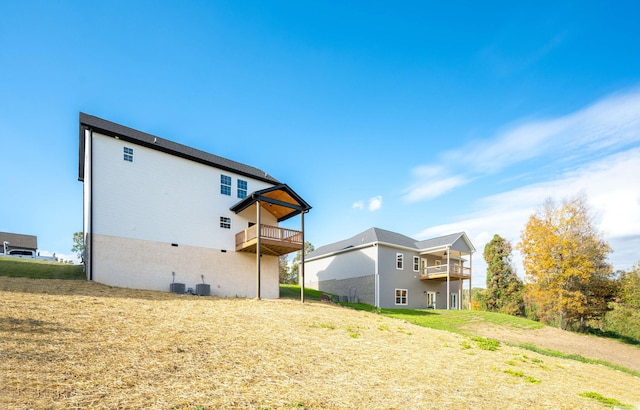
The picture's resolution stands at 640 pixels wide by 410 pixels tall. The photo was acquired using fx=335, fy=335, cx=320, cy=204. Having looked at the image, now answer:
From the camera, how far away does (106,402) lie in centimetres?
467

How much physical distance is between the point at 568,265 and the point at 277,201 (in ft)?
79.4

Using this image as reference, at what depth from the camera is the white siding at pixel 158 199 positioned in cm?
1633

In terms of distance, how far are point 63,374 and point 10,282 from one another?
36.0ft

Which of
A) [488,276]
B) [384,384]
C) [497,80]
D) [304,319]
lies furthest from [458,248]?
[384,384]

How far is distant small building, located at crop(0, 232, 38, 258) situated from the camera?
119 feet

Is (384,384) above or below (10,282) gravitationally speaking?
below

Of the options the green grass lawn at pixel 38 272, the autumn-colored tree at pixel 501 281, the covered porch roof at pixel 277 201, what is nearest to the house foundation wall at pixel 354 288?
the covered porch roof at pixel 277 201

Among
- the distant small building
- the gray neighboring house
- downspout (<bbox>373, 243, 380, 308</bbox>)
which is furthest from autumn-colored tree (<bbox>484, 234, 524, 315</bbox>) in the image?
the distant small building

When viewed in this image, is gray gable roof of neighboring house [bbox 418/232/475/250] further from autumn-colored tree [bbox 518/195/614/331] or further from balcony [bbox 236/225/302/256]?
balcony [bbox 236/225/302/256]

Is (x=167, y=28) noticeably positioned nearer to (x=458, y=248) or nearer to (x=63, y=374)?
(x=63, y=374)

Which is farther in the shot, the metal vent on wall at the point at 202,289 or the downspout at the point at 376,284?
the downspout at the point at 376,284

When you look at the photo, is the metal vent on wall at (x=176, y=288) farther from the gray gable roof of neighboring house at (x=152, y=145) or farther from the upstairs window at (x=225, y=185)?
the gray gable roof of neighboring house at (x=152, y=145)

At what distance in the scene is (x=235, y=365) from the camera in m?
6.80

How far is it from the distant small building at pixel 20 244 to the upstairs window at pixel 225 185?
3067 centimetres
